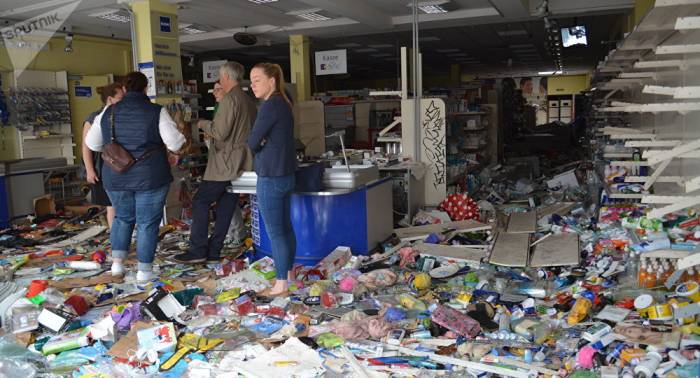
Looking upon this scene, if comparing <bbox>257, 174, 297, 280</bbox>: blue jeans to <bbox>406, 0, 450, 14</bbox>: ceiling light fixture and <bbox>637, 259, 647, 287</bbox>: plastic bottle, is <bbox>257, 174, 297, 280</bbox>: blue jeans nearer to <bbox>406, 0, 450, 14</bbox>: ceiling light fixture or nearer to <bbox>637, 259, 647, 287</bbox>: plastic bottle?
<bbox>637, 259, 647, 287</bbox>: plastic bottle

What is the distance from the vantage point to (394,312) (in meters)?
4.17

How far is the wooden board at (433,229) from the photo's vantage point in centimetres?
656

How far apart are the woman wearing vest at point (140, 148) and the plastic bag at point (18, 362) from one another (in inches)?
56.4

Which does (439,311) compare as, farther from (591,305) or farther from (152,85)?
(152,85)

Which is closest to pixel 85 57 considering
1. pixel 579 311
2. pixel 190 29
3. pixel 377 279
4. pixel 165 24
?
pixel 190 29

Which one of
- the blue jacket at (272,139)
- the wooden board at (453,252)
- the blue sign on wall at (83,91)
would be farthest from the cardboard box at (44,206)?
the wooden board at (453,252)

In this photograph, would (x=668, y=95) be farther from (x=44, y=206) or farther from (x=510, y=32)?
(x=510, y=32)

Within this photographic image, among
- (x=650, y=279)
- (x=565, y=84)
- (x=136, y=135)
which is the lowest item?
(x=650, y=279)

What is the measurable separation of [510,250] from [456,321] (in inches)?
80.0

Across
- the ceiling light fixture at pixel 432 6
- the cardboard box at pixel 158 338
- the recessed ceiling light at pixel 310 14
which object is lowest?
the cardboard box at pixel 158 338

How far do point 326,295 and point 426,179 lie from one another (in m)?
3.98

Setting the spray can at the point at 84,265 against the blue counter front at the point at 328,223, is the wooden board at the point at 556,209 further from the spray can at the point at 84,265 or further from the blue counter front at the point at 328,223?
the spray can at the point at 84,265

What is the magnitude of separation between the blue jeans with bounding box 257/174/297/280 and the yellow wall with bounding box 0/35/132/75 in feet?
27.8

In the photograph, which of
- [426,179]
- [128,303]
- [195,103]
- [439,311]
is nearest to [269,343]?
[439,311]
